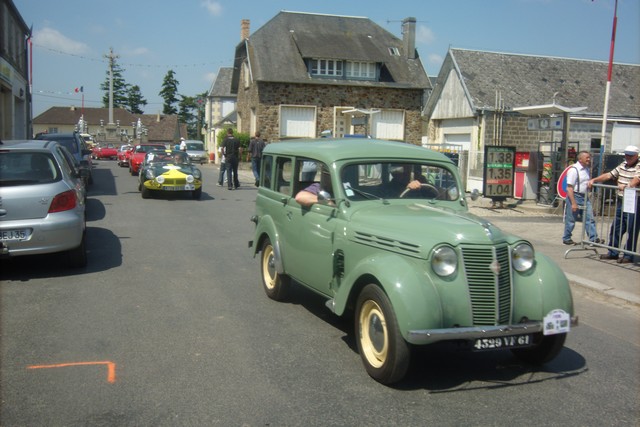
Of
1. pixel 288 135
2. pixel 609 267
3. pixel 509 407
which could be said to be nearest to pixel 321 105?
pixel 288 135

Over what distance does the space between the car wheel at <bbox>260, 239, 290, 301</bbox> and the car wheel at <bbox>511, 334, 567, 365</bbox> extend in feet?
9.01

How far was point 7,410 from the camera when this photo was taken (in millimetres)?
4105

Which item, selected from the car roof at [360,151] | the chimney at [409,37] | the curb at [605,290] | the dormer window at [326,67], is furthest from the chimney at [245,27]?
the car roof at [360,151]

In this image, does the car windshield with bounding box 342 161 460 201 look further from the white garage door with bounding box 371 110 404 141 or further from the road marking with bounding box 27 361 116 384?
the white garage door with bounding box 371 110 404 141

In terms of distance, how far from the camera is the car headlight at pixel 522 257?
4.84m

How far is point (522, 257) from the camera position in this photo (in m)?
4.87

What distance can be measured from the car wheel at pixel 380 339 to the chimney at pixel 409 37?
3541cm

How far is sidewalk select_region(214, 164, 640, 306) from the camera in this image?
7965 mm

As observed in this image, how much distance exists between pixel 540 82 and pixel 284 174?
63.0 feet

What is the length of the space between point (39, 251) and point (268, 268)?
3.02 metres

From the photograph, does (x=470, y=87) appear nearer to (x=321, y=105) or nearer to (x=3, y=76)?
(x=321, y=105)

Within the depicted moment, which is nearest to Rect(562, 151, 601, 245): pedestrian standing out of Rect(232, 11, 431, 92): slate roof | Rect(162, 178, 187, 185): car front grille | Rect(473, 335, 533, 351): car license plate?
Rect(473, 335, 533, 351): car license plate

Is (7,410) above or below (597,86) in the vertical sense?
below

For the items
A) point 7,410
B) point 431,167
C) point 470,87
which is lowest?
point 7,410
